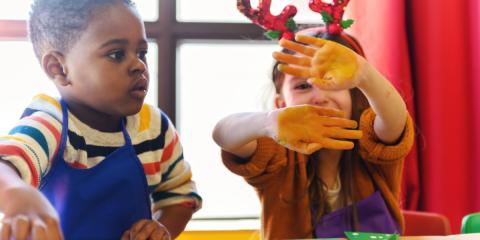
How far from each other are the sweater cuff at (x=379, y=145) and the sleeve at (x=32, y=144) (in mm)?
495

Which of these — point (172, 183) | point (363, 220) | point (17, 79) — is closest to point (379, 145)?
point (363, 220)

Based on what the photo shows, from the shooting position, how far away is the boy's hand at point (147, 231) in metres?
0.74

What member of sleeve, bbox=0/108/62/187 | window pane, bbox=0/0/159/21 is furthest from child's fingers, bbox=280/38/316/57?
window pane, bbox=0/0/159/21

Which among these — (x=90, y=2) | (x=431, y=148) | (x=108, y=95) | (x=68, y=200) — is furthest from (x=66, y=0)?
(x=431, y=148)

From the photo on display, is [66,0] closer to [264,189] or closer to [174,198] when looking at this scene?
[174,198]

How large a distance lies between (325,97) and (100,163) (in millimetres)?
382

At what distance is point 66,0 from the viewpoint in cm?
76

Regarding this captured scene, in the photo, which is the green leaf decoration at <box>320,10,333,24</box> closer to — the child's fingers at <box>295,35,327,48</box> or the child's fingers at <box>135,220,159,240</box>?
the child's fingers at <box>295,35,327,48</box>

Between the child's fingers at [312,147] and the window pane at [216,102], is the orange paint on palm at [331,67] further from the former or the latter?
the window pane at [216,102]

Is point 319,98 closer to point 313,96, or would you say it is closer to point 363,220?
point 313,96

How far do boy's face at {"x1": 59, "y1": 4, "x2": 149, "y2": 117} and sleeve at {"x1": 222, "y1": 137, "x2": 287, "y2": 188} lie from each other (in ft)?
0.75

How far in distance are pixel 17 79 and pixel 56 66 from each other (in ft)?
2.62

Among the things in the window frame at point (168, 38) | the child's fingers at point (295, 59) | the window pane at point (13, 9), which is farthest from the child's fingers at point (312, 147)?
the window pane at point (13, 9)

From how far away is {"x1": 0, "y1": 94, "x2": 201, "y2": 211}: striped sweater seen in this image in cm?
66
